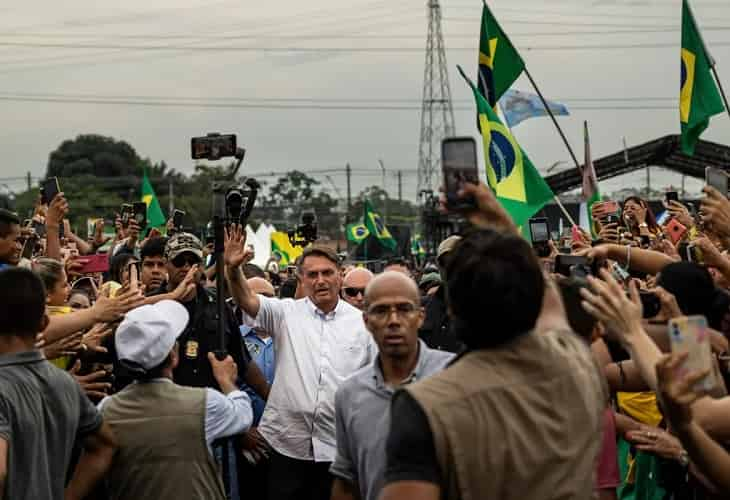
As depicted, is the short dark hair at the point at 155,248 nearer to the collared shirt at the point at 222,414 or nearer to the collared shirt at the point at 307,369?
the collared shirt at the point at 307,369

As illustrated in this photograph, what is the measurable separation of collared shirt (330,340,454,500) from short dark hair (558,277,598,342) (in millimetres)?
792

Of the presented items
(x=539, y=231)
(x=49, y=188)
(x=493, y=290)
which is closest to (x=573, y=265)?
(x=493, y=290)

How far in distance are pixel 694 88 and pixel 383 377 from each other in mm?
7300

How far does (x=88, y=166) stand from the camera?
108812 millimetres

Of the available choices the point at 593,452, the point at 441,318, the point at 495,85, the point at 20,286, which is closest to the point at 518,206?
the point at 441,318

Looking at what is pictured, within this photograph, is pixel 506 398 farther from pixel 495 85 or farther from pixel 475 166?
pixel 495 85

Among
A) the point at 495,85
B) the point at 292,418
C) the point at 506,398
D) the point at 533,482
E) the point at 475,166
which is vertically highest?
the point at 495,85

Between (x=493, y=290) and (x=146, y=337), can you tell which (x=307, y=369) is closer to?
(x=146, y=337)

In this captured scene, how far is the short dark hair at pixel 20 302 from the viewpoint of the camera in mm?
4801

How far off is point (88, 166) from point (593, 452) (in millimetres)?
108736

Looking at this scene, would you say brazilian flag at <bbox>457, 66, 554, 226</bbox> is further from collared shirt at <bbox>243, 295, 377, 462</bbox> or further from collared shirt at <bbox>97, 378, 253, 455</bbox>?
collared shirt at <bbox>97, 378, 253, 455</bbox>

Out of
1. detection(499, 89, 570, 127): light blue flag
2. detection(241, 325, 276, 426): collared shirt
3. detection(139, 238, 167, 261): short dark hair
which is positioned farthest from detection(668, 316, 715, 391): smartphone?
detection(499, 89, 570, 127): light blue flag

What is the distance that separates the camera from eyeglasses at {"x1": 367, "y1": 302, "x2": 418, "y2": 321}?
5.36m

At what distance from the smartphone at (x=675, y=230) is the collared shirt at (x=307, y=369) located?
3111mm
